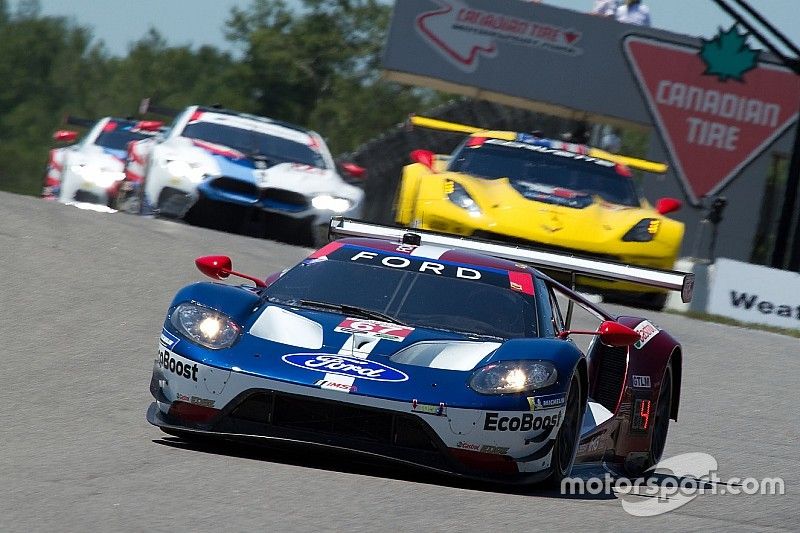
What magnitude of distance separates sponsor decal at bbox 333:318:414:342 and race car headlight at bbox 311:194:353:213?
26.6 feet

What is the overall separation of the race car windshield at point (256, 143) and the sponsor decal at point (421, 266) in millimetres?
8012

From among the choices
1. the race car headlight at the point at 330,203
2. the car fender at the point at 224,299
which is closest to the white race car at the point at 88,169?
the race car headlight at the point at 330,203

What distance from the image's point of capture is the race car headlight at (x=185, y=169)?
14570 millimetres

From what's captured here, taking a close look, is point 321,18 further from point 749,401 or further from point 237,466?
point 237,466

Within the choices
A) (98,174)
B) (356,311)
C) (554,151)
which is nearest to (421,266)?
(356,311)

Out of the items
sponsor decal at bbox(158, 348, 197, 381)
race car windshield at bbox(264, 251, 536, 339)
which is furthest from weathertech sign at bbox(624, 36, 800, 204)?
sponsor decal at bbox(158, 348, 197, 381)

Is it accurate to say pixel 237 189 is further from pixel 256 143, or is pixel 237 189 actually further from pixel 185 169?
pixel 256 143

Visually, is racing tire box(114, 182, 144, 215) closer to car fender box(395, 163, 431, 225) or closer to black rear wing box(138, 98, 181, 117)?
black rear wing box(138, 98, 181, 117)

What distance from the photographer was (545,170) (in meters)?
14.3

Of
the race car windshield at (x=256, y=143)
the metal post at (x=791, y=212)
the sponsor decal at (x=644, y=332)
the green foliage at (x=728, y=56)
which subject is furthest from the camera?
the green foliage at (x=728, y=56)

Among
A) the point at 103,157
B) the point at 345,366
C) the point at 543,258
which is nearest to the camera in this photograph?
the point at 345,366

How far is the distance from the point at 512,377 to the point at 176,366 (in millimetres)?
1356

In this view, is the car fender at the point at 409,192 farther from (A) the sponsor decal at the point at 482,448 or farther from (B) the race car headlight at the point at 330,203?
(A) the sponsor decal at the point at 482,448

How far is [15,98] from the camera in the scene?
278 feet
